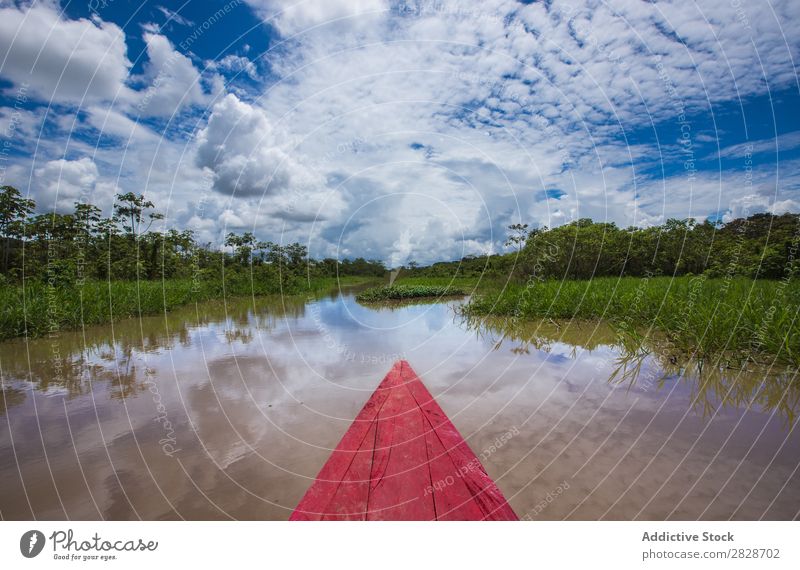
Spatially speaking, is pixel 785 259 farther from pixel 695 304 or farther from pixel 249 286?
pixel 249 286

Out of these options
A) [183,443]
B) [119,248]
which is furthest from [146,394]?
[119,248]

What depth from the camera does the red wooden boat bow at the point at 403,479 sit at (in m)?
1.58

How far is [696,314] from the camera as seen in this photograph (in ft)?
18.1

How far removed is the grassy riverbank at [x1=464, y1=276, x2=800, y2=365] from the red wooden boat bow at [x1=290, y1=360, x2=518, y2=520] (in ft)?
15.7

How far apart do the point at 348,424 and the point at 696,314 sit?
5.87 metres

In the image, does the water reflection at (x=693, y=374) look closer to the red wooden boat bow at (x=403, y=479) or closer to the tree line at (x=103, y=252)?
the red wooden boat bow at (x=403, y=479)

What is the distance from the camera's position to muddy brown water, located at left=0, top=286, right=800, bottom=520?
2.16 meters

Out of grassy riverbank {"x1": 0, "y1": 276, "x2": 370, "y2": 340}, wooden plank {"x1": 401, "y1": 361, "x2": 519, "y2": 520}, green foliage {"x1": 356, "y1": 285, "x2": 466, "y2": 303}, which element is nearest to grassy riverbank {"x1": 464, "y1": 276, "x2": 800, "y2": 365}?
wooden plank {"x1": 401, "y1": 361, "x2": 519, "y2": 520}

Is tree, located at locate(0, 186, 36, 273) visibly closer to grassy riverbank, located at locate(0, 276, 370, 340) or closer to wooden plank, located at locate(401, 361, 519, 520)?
grassy riverbank, located at locate(0, 276, 370, 340)

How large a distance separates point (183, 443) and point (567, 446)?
3.25 metres

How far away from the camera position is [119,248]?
18.2 metres

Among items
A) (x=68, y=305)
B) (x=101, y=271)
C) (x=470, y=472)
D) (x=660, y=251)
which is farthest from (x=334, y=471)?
(x=660, y=251)

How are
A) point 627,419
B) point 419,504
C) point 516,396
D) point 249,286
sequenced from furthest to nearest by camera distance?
1. point 249,286
2. point 516,396
3. point 627,419
4. point 419,504

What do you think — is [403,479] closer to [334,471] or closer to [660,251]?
[334,471]
